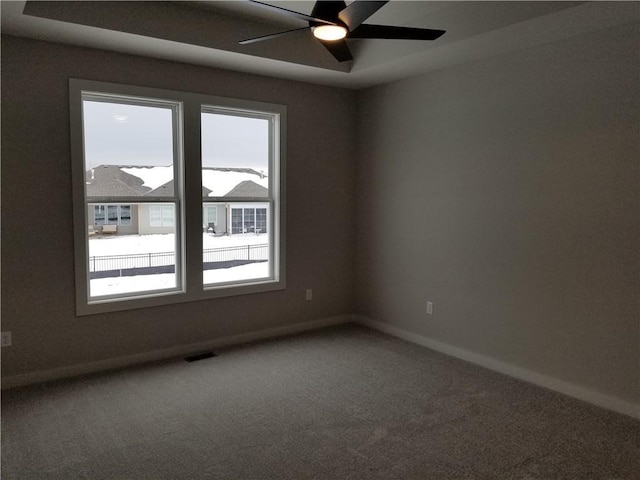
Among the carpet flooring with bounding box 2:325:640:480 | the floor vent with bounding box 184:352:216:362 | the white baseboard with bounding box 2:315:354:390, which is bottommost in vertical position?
the carpet flooring with bounding box 2:325:640:480

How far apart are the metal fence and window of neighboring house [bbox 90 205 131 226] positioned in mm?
285

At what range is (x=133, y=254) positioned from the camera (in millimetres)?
4059

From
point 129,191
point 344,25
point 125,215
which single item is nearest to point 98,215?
point 125,215

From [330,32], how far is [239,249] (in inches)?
102

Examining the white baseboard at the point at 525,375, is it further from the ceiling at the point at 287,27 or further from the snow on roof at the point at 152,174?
the snow on roof at the point at 152,174

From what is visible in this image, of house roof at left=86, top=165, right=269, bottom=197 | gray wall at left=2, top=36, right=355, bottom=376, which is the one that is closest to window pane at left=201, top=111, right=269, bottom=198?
house roof at left=86, top=165, right=269, bottom=197

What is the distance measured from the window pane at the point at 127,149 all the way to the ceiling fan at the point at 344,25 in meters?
1.91

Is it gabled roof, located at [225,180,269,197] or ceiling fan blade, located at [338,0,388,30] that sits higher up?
ceiling fan blade, located at [338,0,388,30]

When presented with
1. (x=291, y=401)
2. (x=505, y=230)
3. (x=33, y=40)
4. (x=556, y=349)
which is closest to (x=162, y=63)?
(x=33, y=40)

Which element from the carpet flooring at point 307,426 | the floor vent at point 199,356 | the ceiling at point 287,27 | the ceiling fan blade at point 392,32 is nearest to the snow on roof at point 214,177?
the ceiling at point 287,27

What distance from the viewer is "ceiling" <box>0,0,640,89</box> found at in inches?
117

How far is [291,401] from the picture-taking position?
3.26 m

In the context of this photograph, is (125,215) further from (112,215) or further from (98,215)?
(98,215)

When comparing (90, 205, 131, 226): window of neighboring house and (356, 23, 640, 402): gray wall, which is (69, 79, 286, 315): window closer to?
(90, 205, 131, 226): window of neighboring house
